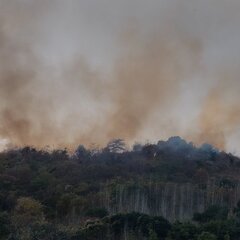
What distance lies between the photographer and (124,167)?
6147 cm

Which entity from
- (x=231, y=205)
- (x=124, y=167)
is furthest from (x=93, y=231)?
(x=124, y=167)

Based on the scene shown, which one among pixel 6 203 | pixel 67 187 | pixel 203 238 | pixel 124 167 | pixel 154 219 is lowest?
pixel 203 238

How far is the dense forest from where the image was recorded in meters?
29.8

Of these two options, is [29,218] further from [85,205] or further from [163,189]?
[163,189]

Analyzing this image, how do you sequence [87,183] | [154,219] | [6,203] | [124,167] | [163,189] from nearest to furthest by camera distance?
[154,219]
[6,203]
[163,189]
[87,183]
[124,167]

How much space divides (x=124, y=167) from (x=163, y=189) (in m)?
14.2

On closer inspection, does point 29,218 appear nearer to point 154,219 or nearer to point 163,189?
point 154,219

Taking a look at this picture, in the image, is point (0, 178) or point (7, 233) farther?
point (0, 178)

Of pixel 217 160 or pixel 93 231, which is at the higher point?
pixel 217 160

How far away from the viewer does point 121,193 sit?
44.3m

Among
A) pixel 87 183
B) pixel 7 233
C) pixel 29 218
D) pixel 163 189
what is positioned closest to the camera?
pixel 7 233

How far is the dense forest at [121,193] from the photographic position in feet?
97.7

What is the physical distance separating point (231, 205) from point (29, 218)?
1693 centimetres

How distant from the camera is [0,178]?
169 ft
